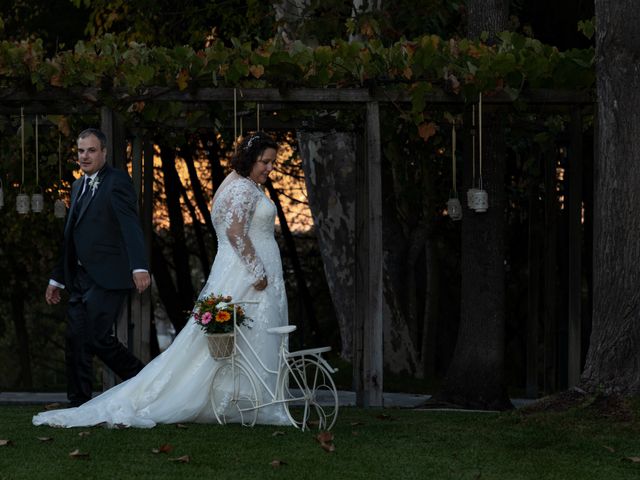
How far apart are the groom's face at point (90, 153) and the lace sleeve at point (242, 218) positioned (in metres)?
0.92

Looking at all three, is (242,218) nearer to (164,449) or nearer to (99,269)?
(99,269)

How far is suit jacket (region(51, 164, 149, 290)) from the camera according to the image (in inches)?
363

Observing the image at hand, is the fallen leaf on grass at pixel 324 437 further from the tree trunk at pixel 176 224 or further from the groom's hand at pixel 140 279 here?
the tree trunk at pixel 176 224

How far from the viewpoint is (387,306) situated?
18172 mm

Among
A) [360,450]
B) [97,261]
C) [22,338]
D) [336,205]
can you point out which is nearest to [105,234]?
[97,261]

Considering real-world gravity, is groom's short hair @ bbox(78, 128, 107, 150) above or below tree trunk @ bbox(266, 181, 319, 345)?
above

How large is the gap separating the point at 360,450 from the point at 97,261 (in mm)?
2500

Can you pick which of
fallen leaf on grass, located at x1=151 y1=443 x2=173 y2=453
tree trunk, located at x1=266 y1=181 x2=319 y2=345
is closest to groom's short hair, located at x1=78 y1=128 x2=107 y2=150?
fallen leaf on grass, located at x1=151 y1=443 x2=173 y2=453

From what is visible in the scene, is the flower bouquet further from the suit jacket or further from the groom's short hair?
the groom's short hair

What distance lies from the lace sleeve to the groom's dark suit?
613 millimetres

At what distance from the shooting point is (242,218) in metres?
9.12

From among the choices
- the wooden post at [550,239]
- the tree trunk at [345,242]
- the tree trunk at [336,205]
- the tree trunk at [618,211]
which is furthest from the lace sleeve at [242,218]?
the tree trunk at [336,205]

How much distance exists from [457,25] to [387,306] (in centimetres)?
387

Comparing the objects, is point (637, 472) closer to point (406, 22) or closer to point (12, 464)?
point (12, 464)
